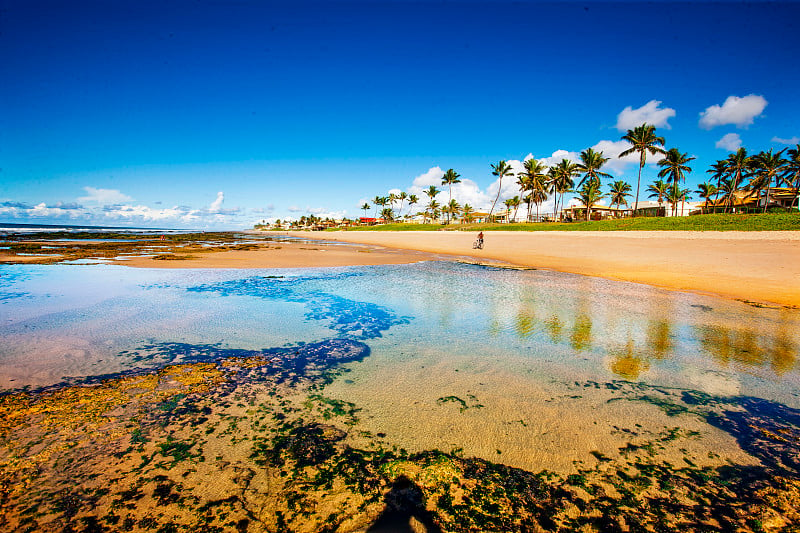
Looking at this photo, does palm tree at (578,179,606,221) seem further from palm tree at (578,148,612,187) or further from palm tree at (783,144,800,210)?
palm tree at (783,144,800,210)

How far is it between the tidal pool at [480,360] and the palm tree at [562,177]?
228ft

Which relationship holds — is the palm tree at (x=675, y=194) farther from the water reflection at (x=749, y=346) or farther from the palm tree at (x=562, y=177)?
the water reflection at (x=749, y=346)

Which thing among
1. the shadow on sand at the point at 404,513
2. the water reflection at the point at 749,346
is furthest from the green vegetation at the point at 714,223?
the shadow on sand at the point at 404,513

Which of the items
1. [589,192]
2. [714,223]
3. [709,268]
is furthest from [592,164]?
[709,268]

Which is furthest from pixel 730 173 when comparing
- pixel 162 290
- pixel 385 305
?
pixel 162 290

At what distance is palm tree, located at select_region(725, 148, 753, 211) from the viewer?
5922 centimetres

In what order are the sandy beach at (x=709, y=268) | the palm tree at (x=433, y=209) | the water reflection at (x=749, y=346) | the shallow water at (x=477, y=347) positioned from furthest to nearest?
the palm tree at (x=433, y=209) < the sandy beach at (x=709, y=268) < the water reflection at (x=749, y=346) < the shallow water at (x=477, y=347)

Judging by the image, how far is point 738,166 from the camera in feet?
197

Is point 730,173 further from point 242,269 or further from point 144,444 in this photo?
point 144,444

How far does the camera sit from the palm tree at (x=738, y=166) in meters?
59.2

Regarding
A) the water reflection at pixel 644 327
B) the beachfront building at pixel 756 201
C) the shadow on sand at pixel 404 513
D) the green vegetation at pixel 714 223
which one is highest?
the beachfront building at pixel 756 201

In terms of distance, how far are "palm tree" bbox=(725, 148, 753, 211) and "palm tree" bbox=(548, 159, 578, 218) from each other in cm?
2506

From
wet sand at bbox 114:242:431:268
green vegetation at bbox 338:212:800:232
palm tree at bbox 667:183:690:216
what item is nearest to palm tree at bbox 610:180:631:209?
palm tree at bbox 667:183:690:216

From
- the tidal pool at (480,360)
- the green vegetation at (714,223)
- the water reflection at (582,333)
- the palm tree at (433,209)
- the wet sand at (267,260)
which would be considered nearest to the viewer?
the tidal pool at (480,360)
